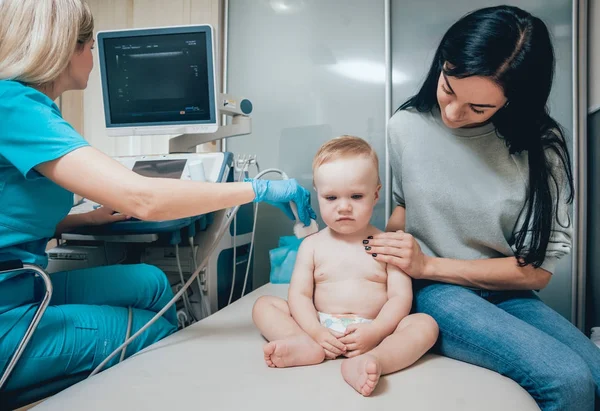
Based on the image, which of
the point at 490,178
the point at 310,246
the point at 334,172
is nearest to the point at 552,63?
the point at 490,178

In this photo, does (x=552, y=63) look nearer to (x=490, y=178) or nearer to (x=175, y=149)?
(x=490, y=178)

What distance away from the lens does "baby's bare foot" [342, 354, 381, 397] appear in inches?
29.6

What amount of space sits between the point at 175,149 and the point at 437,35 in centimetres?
132

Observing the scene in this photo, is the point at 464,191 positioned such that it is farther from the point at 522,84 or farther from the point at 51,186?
the point at 51,186

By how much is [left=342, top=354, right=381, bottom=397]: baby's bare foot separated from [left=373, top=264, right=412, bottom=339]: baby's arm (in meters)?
0.17

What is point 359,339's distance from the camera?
91cm

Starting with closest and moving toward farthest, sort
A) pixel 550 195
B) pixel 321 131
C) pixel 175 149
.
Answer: pixel 550 195 → pixel 175 149 → pixel 321 131

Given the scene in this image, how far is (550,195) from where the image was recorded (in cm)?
103

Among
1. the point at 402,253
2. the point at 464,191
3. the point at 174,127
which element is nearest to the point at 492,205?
the point at 464,191

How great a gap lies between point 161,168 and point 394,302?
0.97m

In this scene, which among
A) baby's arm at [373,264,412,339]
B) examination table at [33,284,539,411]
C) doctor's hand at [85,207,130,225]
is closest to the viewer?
examination table at [33,284,539,411]

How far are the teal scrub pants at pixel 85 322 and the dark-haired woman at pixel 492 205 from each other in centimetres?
66

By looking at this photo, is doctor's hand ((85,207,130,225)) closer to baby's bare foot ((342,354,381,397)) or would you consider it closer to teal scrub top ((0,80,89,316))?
teal scrub top ((0,80,89,316))

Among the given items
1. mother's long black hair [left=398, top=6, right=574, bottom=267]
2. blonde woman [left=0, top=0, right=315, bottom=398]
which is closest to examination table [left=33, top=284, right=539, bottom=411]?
blonde woman [left=0, top=0, right=315, bottom=398]
